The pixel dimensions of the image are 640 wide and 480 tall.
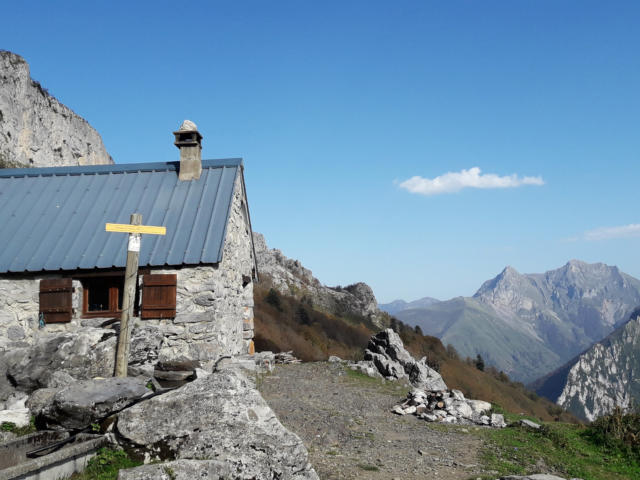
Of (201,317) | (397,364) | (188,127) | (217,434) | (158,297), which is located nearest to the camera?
(217,434)

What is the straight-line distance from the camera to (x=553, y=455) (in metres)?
9.27

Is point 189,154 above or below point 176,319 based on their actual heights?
above

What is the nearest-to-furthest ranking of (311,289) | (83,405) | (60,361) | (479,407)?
(83,405) → (60,361) → (479,407) → (311,289)

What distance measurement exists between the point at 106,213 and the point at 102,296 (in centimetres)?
275

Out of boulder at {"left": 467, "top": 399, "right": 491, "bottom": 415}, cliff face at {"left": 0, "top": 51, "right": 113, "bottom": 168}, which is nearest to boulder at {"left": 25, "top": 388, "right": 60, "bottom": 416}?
boulder at {"left": 467, "top": 399, "right": 491, "bottom": 415}

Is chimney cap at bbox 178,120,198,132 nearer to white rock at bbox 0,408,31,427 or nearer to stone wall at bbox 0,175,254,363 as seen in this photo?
stone wall at bbox 0,175,254,363

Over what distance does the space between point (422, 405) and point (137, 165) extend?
12.1m

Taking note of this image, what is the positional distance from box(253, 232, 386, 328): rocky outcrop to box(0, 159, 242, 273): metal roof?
2804cm

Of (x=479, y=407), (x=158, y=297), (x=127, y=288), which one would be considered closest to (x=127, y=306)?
(x=127, y=288)

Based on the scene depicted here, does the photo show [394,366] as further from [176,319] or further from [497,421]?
[176,319]

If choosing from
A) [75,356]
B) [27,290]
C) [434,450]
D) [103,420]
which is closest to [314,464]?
[434,450]

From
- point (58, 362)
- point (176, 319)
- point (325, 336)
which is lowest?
point (325, 336)

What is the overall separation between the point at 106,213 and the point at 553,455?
1351cm

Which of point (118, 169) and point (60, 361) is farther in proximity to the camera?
point (118, 169)
